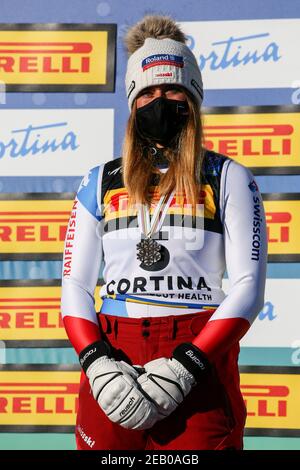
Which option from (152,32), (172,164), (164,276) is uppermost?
(152,32)

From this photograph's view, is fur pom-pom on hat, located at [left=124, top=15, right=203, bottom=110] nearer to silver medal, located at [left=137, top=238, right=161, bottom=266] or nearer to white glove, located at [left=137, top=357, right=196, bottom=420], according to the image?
silver medal, located at [left=137, top=238, right=161, bottom=266]

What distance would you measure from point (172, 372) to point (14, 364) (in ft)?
4.65

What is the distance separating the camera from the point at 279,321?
2668 mm

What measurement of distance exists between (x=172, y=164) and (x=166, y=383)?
0.55 meters

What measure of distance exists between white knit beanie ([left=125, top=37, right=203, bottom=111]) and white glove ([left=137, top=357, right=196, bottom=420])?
0.71 meters

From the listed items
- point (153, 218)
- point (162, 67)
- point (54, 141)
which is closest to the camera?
point (153, 218)

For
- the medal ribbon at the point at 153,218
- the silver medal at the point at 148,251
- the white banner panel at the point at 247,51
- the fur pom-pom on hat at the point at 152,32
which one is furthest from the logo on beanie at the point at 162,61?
the white banner panel at the point at 247,51

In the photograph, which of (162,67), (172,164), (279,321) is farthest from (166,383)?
(279,321)

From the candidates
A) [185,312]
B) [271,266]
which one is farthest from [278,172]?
[185,312]

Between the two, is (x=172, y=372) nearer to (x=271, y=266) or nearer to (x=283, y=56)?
(x=271, y=266)

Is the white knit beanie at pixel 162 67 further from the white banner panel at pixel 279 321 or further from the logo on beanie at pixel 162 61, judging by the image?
the white banner panel at pixel 279 321

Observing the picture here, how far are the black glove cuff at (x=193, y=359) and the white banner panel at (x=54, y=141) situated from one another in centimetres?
139

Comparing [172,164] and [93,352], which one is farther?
[172,164]

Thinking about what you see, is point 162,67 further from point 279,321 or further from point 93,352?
point 279,321
